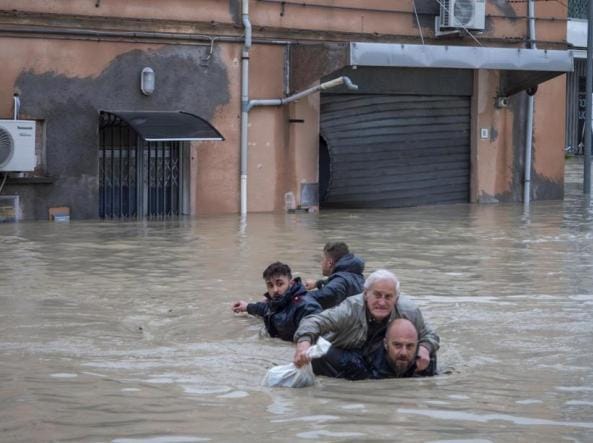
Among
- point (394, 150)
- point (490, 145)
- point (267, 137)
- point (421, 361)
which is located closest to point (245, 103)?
point (267, 137)

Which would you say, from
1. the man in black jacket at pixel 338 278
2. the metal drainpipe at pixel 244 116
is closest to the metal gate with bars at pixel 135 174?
the metal drainpipe at pixel 244 116

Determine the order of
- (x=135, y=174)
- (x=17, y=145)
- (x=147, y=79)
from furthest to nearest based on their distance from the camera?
(x=135, y=174) → (x=147, y=79) → (x=17, y=145)

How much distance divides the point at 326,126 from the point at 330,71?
1844 millimetres

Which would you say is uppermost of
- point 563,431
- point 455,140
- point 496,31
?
point 496,31

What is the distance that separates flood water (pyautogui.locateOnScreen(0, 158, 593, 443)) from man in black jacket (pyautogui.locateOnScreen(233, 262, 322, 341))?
253mm

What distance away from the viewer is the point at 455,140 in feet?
88.2

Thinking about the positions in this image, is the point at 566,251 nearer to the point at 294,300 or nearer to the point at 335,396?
the point at 294,300

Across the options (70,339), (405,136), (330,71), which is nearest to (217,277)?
(70,339)

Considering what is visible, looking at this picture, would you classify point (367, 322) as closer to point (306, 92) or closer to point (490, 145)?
point (306, 92)

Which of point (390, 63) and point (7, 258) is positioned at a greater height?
point (390, 63)

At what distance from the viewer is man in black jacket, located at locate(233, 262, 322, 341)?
34.4 ft

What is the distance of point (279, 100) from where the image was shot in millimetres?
23625

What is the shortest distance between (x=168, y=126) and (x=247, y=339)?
11.1 meters

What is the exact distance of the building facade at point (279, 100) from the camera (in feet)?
69.4
